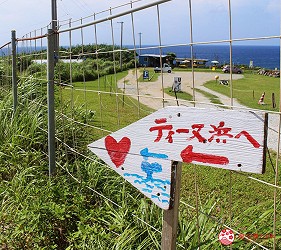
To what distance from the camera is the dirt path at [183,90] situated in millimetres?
2624

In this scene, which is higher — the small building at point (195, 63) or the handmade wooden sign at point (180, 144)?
the small building at point (195, 63)

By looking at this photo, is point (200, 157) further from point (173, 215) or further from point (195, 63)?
point (195, 63)

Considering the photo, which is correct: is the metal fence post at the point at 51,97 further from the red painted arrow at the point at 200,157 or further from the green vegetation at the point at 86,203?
the red painted arrow at the point at 200,157

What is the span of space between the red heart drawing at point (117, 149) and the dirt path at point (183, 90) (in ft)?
1.01

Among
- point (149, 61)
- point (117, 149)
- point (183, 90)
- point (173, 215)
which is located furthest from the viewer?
point (183, 90)

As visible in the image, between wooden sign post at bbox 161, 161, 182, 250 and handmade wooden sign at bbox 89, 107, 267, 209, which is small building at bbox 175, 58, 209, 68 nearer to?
handmade wooden sign at bbox 89, 107, 267, 209

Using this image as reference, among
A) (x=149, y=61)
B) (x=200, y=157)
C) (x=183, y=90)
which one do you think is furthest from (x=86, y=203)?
(x=183, y=90)

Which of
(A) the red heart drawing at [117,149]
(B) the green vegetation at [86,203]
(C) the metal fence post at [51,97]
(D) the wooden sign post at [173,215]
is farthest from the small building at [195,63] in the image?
(C) the metal fence post at [51,97]

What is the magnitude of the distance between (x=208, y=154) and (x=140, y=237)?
4.03 ft

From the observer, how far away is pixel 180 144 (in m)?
1.70

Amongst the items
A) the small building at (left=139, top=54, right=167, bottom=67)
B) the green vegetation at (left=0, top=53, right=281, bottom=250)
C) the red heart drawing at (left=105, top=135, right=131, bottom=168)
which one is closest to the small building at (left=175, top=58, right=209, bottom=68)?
the small building at (left=139, top=54, right=167, bottom=67)

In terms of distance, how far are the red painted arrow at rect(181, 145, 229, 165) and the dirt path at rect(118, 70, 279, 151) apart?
0.26m

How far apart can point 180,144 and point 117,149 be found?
427 mm

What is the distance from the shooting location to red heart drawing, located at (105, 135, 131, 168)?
197 centimetres
